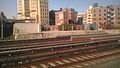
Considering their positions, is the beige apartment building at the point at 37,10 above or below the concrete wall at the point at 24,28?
above

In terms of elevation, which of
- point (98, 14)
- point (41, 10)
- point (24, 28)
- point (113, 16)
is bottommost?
point (24, 28)

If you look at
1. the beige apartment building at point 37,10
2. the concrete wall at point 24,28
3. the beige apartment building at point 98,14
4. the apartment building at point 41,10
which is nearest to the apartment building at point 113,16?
the beige apartment building at point 98,14

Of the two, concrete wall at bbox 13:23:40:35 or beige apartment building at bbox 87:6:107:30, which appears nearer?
concrete wall at bbox 13:23:40:35

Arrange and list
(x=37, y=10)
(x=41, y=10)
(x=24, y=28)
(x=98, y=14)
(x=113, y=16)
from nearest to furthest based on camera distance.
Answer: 1. (x=24, y=28)
2. (x=113, y=16)
3. (x=98, y=14)
4. (x=41, y=10)
5. (x=37, y=10)

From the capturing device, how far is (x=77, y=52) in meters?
13.3

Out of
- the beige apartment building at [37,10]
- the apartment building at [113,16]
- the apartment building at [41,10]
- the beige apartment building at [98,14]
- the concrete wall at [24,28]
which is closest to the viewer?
the concrete wall at [24,28]

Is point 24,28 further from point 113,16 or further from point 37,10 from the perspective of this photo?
point 37,10

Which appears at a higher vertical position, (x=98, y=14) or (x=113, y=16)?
(x=98, y=14)

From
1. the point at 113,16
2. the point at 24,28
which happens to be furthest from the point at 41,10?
the point at 24,28

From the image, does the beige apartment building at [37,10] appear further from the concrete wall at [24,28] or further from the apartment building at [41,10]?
the concrete wall at [24,28]

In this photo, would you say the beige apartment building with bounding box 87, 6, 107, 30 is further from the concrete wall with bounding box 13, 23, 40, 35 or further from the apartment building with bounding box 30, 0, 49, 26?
the concrete wall with bounding box 13, 23, 40, 35

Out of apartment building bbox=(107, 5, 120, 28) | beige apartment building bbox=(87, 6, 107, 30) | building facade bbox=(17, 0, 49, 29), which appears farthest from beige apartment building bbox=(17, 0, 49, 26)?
apartment building bbox=(107, 5, 120, 28)

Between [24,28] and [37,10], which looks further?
[37,10]

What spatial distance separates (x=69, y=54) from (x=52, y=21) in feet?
306
